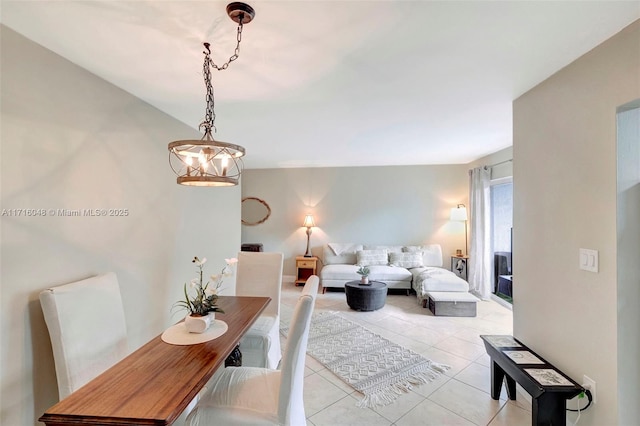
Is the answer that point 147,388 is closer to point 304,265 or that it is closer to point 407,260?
point 304,265

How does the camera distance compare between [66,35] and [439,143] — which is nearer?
[66,35]

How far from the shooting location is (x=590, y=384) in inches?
64.1

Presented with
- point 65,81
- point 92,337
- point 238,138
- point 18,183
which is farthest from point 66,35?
point 238,138

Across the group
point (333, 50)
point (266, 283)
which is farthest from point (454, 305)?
point (333, 50)

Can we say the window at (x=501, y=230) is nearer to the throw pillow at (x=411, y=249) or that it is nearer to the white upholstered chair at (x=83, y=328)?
the throw pillow at (x=411, y=249)

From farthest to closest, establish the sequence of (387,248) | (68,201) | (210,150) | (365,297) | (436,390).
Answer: (387,248), (365,297), (436,390), (68,201), (210,150)

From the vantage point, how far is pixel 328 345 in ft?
10.2

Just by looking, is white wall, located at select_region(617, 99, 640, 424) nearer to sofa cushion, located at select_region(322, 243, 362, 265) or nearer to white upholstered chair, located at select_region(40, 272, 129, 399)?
white upholstered chair, located at select_region(40, 272, 129, 399)

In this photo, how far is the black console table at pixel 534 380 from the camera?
160 cm

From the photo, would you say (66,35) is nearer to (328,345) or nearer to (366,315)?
(328,345)

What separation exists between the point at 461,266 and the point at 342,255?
2299mm

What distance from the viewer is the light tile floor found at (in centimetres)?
200

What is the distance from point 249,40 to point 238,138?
7.45 ft

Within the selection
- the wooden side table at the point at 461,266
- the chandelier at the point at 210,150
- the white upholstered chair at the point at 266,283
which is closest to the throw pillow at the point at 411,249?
the wooden side table at the point at 461,266
